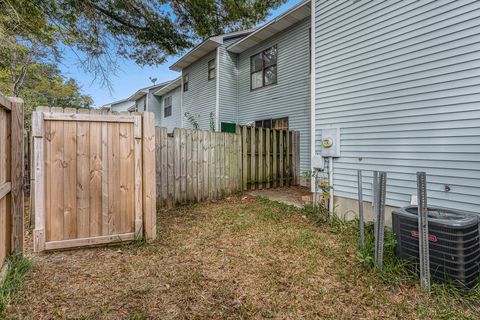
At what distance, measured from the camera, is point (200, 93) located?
12336mm

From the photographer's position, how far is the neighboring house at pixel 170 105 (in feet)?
52.5

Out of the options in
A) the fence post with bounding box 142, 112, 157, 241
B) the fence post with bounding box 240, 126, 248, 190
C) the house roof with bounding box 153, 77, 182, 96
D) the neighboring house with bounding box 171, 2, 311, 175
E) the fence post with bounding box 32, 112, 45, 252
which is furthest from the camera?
the house roof with bounding box 153, 77, 182, 96

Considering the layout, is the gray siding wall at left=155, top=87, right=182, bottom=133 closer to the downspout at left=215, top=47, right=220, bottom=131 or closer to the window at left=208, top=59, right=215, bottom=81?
the window at left=208, top=59, right=215, bottom=81

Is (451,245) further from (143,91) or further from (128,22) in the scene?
(143,91)

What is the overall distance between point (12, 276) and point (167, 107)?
16.6 meters

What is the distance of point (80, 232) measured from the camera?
3.12 m

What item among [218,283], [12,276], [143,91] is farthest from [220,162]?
[143,91]

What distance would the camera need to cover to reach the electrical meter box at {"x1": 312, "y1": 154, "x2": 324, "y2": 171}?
4844 mm

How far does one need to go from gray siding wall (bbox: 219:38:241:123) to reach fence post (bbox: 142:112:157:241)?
7.51 meters

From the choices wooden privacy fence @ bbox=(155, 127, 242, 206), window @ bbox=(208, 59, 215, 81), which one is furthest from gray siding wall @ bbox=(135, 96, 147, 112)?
wooden privacy fence @ bbox=(155, 127, 242, 206)

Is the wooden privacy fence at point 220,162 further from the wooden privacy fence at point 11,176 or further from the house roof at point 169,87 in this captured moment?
the house roof at point 169,87

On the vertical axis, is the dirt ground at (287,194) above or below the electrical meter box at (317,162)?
below

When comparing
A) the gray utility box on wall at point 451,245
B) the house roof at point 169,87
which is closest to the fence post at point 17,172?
the gray utility box on wall at point 451,245

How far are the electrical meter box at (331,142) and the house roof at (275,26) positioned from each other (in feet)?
15.9
